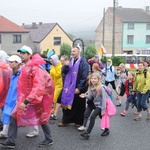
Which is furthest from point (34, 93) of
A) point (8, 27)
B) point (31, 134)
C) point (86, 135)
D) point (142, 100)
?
point (8, 27)

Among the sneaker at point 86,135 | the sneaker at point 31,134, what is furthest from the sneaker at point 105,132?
the sneaker at point 31,134

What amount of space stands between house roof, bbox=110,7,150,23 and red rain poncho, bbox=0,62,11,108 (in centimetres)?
4997

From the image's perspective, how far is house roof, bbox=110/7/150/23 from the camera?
179 feet

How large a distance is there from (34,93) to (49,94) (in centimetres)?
44

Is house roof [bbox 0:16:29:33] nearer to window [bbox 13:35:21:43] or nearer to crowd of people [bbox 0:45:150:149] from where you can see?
window [bbox 13:35:21:43]

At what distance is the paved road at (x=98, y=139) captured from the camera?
5637 mm

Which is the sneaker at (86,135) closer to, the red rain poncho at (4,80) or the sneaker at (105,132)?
the sneaker at (105,132)

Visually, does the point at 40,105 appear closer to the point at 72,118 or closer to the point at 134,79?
the point at 72,118

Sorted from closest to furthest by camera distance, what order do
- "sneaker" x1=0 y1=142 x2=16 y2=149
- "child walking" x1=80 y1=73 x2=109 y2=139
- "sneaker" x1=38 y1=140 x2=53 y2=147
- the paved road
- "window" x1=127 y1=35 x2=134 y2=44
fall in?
1. "sneaker" x1=0 y1=142 x2=16 y2=149
2. "sneaker" x1=38 y1=140 x2=53 y2=147
3. the paved road
4. "child walking" x1=80 y1=73 x2=109 y2=139
5. "window" x1=127 y1=35 x2=134 y2=44

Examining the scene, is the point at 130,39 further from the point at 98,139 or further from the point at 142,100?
the point at 98,139

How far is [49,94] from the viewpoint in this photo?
529 cm

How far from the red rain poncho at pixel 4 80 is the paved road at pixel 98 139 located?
2.92 ft

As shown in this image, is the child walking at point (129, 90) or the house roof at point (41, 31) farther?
the house roof at point (41, 31)

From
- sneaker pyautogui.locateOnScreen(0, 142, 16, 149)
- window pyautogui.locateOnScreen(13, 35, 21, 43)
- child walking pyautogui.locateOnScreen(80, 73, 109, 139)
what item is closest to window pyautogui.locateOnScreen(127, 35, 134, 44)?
window pyautogui.locateOnScreen(13, 35, 21, 43)
